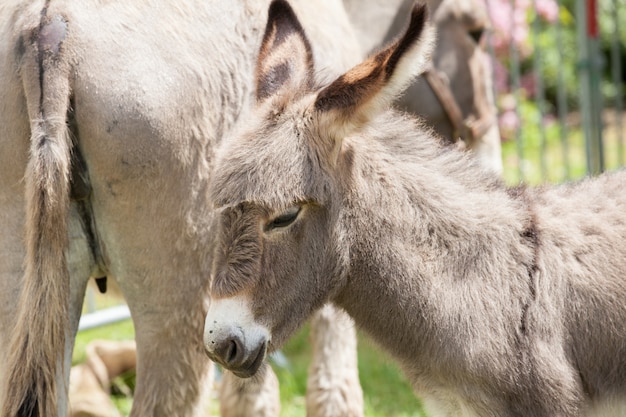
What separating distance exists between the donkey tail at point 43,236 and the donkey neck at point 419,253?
3.11 ft

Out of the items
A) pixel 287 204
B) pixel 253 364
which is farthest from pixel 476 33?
pixel 253 364

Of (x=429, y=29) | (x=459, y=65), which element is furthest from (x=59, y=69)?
(x=459, y=65)

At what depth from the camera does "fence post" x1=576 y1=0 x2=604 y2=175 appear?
718 centimetres

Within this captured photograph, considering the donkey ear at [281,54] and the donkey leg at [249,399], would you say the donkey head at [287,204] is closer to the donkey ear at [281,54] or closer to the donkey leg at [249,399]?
the donkey ear at [281,54]

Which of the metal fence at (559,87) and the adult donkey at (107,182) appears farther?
the metal fence at (559,87)

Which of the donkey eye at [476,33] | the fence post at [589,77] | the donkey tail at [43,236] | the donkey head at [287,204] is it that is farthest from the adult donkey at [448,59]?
the donkey tail at [43,236]

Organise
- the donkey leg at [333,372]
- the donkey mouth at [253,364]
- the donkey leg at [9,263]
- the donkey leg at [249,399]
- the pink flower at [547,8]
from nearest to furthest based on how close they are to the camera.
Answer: the donkey mouth at [253,364] → the donkey leg at [9,263] → the donkey leg at [249,399] → the donkey leg at [333,372] → the pink flower at [547,8]

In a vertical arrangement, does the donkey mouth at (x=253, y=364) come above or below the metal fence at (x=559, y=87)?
above

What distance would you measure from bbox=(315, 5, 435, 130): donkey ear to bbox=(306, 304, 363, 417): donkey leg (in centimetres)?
152

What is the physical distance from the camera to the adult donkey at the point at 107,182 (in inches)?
118

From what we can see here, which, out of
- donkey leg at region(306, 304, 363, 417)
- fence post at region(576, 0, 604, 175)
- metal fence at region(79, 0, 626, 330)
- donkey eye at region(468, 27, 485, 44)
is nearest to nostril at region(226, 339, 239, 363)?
donkey leg at region(306, 304, 363, 417)

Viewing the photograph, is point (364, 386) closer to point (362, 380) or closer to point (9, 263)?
point (362, 380)

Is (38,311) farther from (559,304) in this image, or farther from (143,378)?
(559,304)

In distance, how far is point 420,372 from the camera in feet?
10.4
